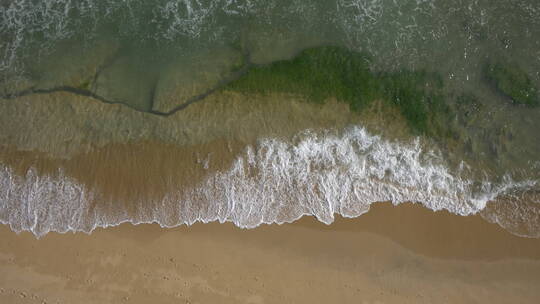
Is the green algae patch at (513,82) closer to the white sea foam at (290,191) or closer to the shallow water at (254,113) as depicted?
the shallow water at (254,113)

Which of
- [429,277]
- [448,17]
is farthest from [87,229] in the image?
[448,17]

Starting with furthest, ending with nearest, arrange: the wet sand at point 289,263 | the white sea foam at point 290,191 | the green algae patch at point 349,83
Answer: the green algae patch at point 349,83, the white sea foam at point 290,191, the wet sand at point 289,263

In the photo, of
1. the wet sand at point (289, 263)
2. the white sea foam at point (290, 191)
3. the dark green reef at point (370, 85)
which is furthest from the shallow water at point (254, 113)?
the wet sand at point (289, 263)

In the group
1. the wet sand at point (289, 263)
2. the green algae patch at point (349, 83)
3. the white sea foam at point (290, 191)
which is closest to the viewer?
the wet sand at point (289, 263)

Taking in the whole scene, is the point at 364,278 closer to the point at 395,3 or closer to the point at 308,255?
the point at 308,255

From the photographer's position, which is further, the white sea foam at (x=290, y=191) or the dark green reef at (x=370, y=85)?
the dark green reef at (x=370, y=85)

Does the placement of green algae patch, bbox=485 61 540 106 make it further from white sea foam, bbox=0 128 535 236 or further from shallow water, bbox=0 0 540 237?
white sea foam, bbox=0 128 535 236
